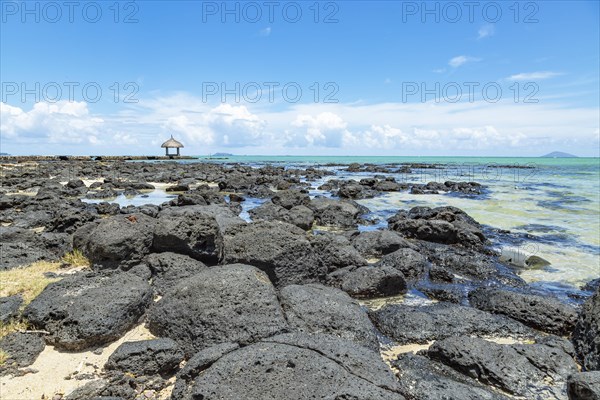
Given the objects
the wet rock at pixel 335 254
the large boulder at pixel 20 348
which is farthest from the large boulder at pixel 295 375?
the wet rock at pixel 335 254

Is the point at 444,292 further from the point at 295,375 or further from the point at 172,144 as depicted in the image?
the point at 172,144

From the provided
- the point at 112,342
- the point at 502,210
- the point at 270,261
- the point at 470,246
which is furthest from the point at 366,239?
the point at 502,210

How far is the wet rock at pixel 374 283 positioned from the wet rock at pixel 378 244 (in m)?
2.96

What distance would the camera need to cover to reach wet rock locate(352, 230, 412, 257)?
11.1 meters

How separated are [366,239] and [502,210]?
44.6 ft

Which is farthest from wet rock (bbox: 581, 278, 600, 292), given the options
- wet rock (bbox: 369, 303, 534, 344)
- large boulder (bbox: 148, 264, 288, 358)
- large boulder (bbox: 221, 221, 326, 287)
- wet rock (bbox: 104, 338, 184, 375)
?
wet rock (bbox: 104, 338, 184, 375)

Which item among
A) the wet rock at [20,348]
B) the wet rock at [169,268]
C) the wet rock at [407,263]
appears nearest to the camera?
the wet rock at [20,348]

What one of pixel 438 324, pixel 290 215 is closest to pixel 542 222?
pixel 290 215

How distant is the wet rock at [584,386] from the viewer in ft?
12.2

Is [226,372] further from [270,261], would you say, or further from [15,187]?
[15,187]

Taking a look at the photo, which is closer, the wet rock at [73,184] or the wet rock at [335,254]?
the wet rock at [335,254]

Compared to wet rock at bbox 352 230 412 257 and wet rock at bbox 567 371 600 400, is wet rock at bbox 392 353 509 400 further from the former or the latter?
wet rock at bbox 352 230 412 257

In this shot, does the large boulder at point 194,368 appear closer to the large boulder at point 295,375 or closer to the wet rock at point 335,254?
the large boulder at point 295,375

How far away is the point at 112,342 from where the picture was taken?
5.34 meters
